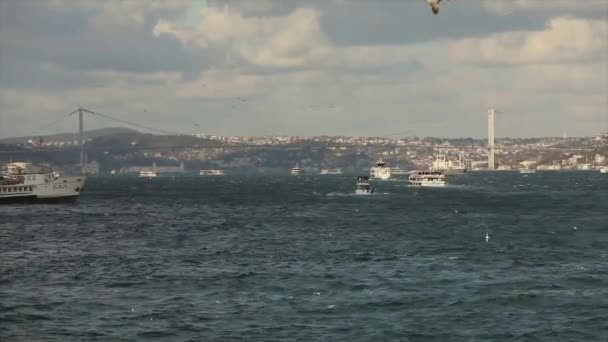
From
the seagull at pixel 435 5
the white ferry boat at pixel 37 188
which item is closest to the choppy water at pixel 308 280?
the seagull at pixel 435 5

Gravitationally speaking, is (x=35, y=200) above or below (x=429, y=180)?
below

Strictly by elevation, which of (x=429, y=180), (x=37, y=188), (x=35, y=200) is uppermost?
(x=37, y=188)

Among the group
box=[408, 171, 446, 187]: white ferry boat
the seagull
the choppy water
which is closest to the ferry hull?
the choppy water

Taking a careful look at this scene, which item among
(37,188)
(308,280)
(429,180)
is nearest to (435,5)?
(308,280)

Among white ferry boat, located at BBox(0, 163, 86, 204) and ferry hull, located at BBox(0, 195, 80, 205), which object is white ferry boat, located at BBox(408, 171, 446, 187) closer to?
white ferry boat, located at BBox(0, 163, 86, 204)

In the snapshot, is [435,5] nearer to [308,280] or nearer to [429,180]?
[308,280]

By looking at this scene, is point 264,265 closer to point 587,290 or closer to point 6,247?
point 587,290
